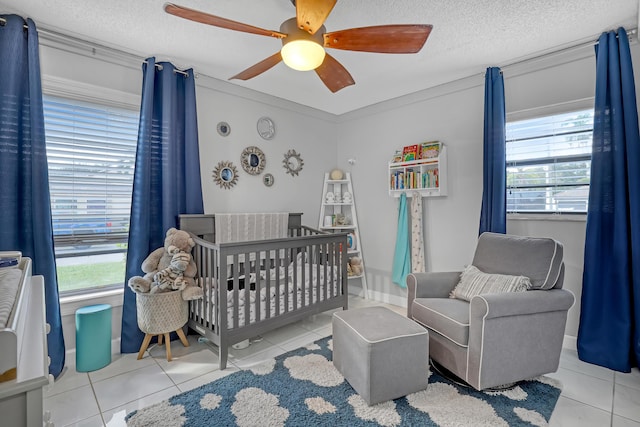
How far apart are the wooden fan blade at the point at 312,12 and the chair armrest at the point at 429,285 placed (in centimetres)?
186

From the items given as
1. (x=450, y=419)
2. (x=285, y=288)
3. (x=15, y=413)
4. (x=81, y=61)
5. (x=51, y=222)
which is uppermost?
(x=81, y=61)

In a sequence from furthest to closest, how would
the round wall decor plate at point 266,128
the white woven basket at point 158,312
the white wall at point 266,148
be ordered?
1. the round wall decor plate at point 266,128
2. the white wall at point 266,148
3. the white woven basket at point 158,312

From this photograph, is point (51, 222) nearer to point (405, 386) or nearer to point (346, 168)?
point (405, 386)

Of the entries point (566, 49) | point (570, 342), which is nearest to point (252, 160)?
point (566, 49)

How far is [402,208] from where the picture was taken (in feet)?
11.7

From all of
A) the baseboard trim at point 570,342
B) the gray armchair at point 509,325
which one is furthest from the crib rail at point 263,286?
the baseboard trim at point 570,342

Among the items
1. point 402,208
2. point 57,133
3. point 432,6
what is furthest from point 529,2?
point 57,133

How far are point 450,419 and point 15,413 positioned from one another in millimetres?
1848

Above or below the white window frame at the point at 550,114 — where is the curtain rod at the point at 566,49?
above

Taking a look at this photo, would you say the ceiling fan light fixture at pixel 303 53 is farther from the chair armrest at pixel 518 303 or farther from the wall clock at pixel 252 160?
the wall clock at pixel 252 160

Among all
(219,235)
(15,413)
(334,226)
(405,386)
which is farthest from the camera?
(334,226)

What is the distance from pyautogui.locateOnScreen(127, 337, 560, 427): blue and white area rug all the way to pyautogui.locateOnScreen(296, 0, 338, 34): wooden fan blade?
2048mm

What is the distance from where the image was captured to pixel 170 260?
248 centimetres

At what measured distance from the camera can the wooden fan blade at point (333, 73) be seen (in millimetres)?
1938
